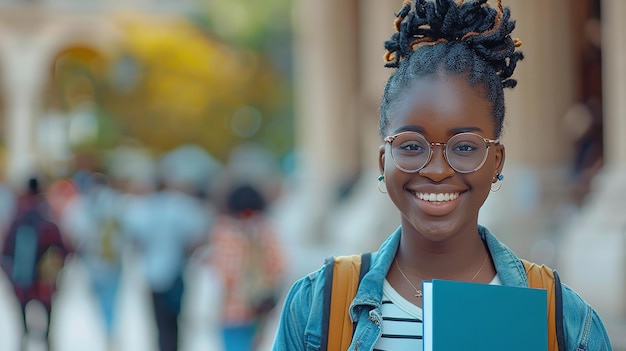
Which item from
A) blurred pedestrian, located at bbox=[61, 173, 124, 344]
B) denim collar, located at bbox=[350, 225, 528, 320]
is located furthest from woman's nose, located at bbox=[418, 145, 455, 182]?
blurred pedestrian, located at bbox=[61, 173, 124, 344]

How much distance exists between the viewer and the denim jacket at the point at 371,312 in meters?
2.65

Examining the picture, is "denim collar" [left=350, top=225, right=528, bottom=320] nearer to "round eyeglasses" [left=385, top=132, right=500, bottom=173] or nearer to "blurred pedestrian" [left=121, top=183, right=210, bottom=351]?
"round eyeglasses" [left=385, top=132, right=500, bottom=173]

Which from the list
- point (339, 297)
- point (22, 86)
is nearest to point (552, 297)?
point (339, 297)

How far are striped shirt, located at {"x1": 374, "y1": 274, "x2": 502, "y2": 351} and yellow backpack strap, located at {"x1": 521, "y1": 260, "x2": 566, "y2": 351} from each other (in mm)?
89

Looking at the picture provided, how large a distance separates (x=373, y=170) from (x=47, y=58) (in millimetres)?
28212

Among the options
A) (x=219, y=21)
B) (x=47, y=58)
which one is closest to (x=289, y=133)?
(x=219, y=21)

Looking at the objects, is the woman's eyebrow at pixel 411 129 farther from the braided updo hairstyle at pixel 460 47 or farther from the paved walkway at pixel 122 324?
the paved walkway at pixel 122 324

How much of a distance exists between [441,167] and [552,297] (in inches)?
16.9

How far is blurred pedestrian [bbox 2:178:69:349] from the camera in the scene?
986 centimetres

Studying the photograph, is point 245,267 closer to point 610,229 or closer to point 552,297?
point 610,229

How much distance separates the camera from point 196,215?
9.75m

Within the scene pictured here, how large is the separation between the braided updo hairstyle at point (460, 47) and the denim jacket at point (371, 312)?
0.36 metres

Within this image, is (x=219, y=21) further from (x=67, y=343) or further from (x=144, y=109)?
(x=67, y=343)

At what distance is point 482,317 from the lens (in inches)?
96.7
